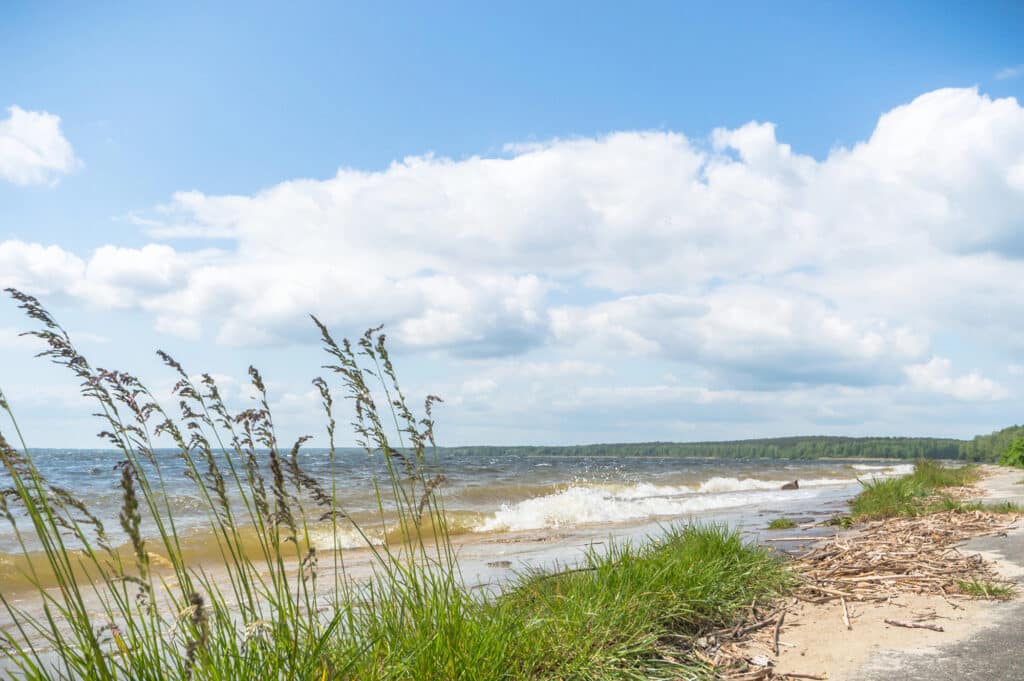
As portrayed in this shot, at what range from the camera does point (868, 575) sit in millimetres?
5691

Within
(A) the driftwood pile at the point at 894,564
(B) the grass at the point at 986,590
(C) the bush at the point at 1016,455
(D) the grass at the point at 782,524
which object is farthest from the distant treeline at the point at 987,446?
(B) the grass at the point at 986,590

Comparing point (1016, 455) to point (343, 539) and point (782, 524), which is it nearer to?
point (782, 524)

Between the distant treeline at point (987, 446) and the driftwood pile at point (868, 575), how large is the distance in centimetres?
5919

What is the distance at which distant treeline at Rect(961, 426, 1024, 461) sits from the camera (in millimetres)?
59112

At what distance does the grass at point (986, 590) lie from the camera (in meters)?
5.15

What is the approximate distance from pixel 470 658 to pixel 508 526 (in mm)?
12890

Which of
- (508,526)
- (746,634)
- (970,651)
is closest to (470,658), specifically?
(746,634)

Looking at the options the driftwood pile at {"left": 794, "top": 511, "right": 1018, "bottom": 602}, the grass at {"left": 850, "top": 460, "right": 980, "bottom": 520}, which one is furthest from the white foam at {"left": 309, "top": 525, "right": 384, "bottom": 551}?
the driftwood pile at {"left": 794, "top": 511, "right": 1018, "bottom": 602}

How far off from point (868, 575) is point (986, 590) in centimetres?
79

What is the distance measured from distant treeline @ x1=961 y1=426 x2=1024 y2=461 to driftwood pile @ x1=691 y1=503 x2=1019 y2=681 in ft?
194

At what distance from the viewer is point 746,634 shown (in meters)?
4.61

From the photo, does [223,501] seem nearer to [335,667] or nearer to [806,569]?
[335,667]

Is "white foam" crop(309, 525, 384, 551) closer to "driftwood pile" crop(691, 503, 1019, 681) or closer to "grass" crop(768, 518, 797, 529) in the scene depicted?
"grass" crop(768, 518, 797, 529)

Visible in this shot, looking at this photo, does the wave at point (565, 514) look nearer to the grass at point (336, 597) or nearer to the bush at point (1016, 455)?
the grass at point (336, 597)
